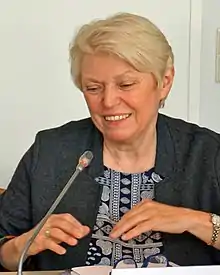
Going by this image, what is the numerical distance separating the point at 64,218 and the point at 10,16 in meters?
1.13

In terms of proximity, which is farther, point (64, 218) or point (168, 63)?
point (168, 63)

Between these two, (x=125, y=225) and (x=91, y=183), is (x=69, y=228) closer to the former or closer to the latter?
(x=125, y=225)

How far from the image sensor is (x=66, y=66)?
2.24 meters

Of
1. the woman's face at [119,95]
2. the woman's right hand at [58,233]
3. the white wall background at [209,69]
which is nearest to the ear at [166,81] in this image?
the woman's face at [119,95]

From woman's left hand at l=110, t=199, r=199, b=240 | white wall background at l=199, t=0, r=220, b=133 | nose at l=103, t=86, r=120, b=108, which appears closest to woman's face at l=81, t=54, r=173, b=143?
nose at l=103, t=86, r=120, b=108

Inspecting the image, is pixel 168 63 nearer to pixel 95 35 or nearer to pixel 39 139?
pixel 95 35

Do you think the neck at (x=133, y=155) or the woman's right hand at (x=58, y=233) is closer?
the woman's right hand at (x=58, y=233)

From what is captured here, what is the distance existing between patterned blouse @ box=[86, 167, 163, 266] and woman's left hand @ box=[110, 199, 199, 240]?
125 mm

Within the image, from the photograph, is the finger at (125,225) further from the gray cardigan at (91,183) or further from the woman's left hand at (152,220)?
the gray cardigan at (91,183)

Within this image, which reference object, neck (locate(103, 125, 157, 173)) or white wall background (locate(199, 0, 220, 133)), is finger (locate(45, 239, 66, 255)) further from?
white wall background (locate(199, 0, 220, 133))

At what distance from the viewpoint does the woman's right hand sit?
4.15 feet

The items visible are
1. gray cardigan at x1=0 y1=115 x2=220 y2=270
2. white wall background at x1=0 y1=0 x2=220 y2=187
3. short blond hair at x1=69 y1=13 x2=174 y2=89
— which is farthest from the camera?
white wall background at x1=0 y1=0 x2=220 y2=187

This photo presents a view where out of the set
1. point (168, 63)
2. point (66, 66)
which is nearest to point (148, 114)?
point (168, 63)

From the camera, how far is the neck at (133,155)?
1.56 meters
